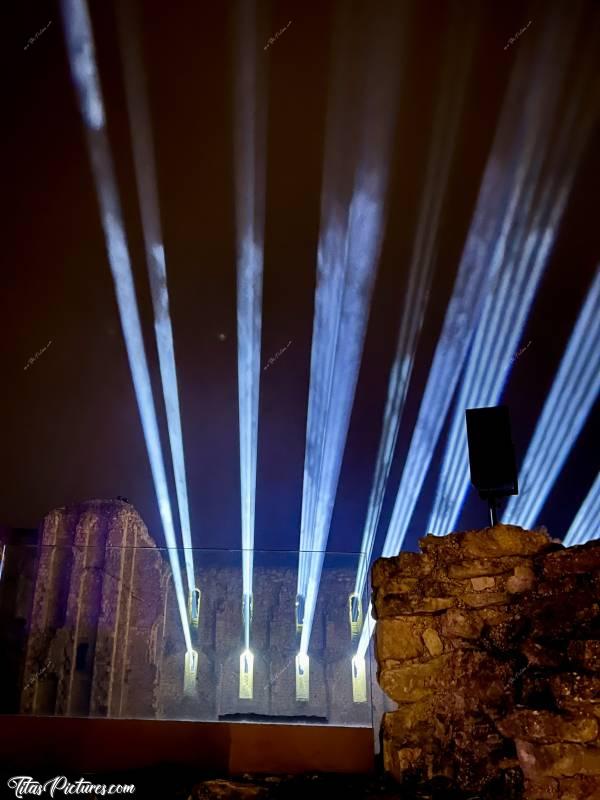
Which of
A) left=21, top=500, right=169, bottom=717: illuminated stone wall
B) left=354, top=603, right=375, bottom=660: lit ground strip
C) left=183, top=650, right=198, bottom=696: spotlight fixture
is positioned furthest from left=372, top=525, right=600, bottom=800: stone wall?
left=21, top=500, right=169, bottom=717: illuminated stone wall

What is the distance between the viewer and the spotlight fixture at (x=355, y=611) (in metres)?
4.65

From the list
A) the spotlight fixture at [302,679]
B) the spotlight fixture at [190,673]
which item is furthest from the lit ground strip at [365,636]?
the spotlight fixture at [190,673]

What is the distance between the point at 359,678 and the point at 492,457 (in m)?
2.28

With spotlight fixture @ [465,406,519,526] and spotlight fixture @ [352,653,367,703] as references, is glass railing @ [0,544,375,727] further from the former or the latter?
spotlight fixture @ [465,406,519,526]

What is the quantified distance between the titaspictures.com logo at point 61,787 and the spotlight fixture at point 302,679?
1.32 metres

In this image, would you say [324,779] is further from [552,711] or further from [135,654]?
[135,654]

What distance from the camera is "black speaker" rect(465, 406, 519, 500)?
16.3 feet

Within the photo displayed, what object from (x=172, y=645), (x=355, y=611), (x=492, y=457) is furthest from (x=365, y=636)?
(x=492, y=457)

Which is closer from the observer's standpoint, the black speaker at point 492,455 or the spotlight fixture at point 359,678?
the spotlight fixture at point 359,678

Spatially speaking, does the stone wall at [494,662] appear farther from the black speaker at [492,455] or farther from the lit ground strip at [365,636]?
the black speaker at [492,455]

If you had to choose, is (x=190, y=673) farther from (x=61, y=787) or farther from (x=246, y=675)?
(x=61, y=787)

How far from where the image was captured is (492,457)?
5.04 metres

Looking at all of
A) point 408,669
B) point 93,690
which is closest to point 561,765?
point 408,669

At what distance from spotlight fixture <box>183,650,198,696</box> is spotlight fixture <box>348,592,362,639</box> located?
1.34 meters
